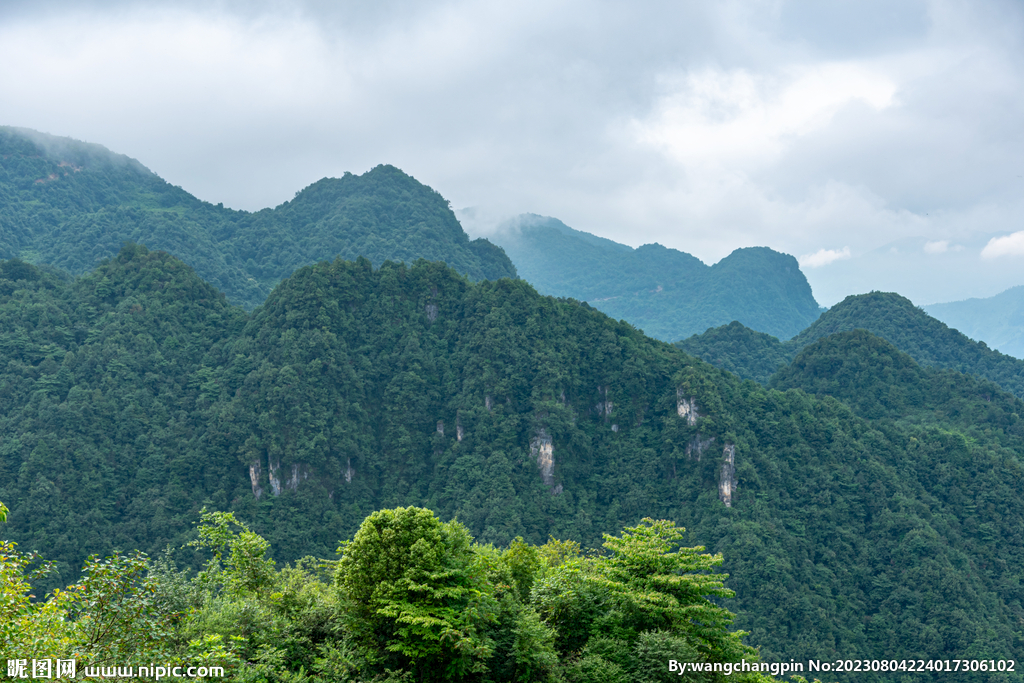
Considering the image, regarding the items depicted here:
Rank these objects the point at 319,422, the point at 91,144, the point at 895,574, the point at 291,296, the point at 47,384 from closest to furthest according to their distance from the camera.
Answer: the point at 895,574 → the point at 47,384 → the point at 319,422 → the point at 291,296 → the point at 91,144

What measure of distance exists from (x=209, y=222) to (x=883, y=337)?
145m

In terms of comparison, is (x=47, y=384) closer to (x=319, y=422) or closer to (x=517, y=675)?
(x=319, y=422)

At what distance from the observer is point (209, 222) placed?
142 meters

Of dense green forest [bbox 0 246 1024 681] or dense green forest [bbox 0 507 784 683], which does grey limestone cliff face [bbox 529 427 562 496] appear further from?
dense green forest [bbox 0 507 784 683]

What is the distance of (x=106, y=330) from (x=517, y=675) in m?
70.1

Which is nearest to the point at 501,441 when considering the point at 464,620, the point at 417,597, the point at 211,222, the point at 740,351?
the point at 417,597

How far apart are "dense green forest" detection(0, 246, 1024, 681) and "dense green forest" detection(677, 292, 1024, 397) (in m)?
29.2

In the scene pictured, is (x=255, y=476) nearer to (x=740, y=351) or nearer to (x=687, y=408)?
(x=687, y=408)

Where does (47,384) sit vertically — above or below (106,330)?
below

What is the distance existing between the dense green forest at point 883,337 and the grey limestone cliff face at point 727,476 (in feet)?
155

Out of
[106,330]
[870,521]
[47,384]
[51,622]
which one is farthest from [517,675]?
[106,330]

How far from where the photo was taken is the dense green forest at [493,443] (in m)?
55.8

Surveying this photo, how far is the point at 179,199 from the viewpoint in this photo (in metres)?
150

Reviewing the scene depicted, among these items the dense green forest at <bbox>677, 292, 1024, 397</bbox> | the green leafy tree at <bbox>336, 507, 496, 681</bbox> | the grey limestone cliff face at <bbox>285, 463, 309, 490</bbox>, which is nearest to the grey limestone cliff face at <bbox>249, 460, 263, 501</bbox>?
the grey limestone cliff face at <bbox>285, 463, 309, 490</bbox>
